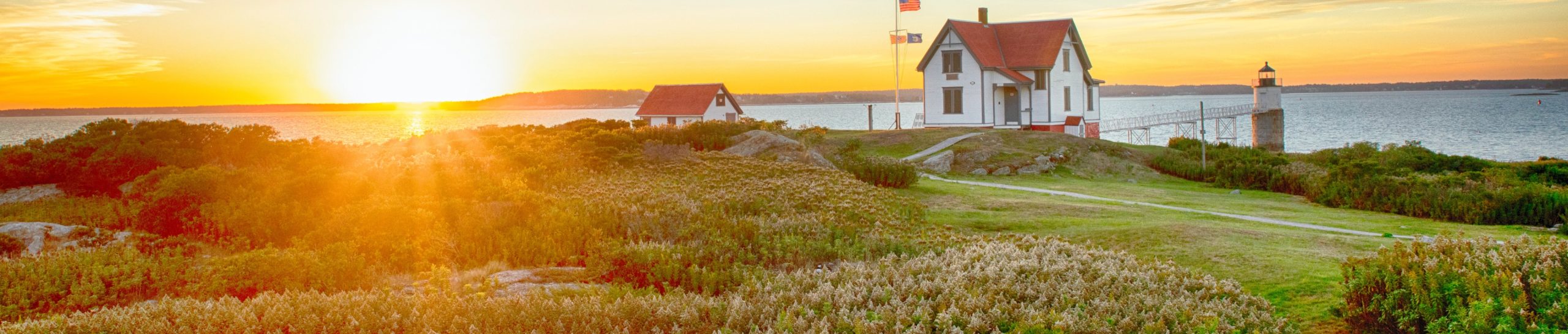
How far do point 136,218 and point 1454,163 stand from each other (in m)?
31.7

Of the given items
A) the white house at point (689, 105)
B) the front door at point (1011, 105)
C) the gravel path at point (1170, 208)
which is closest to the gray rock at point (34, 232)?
the gravel path at point (1170, 208)

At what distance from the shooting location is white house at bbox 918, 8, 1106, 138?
Result: 143 ft

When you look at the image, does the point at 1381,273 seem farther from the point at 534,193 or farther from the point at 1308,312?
the point at 534,193

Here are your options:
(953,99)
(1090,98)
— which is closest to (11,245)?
(953,99)

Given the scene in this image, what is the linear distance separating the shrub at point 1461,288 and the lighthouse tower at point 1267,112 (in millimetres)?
57418

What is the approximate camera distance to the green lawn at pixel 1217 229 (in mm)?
8648

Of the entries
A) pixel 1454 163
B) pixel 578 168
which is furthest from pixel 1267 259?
pixel 1454 163

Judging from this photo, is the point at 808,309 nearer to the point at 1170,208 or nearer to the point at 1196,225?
the point at 1196,225

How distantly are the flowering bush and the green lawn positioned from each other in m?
1.40

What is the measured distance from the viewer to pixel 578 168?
1706cm

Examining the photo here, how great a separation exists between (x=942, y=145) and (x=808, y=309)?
2597 centimetres

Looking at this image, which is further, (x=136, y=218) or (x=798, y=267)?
(x=136, y=218)

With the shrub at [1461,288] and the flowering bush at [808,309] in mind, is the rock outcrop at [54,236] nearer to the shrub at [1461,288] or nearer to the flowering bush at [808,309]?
the flowering bush at [808,309]

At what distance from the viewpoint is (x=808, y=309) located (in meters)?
6.13
